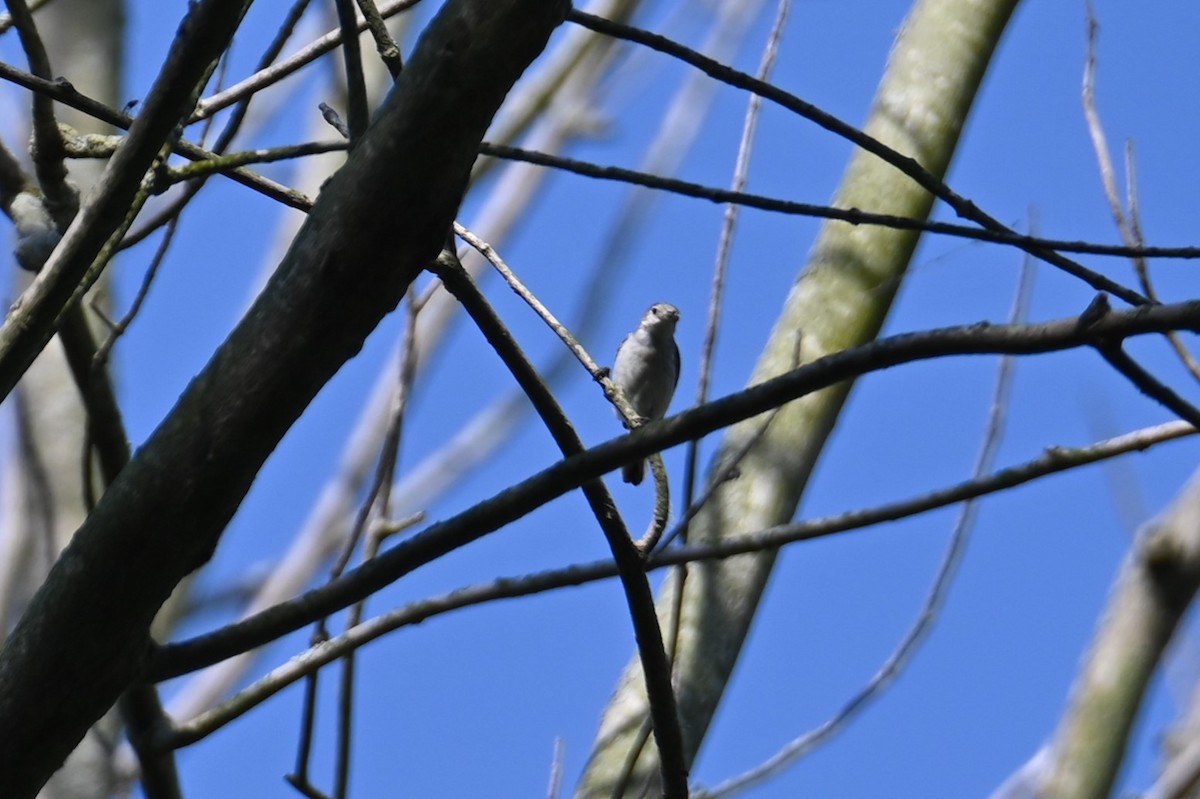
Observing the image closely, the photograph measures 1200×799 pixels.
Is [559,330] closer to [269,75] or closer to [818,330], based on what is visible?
[269,75]

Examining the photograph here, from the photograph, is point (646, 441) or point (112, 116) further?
point (112, 116)

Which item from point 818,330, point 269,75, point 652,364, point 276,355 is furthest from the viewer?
point 652,364

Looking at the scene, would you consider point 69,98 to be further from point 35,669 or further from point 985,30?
point 985,30

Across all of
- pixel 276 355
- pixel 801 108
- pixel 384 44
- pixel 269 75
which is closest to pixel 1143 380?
pixel 801 108

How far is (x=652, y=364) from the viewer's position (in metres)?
5.14

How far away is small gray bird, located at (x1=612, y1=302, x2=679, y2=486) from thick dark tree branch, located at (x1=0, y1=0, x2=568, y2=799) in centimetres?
376

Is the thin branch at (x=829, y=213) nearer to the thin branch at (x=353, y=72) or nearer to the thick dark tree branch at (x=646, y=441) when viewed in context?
the thin branch at (x=353, y=72)

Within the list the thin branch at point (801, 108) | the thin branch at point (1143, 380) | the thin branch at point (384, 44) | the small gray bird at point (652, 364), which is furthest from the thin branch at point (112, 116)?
the small gray bird at point (652, 364)

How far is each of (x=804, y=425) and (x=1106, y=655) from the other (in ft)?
2.23

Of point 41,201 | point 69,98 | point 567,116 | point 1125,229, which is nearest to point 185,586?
point 41,201

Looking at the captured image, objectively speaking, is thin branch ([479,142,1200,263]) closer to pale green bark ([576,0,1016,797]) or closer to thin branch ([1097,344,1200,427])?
thin branch ([1097,344,1200,427])

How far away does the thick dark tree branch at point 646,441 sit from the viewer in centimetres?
111

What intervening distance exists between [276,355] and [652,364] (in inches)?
152

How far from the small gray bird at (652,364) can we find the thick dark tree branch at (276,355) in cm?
376
